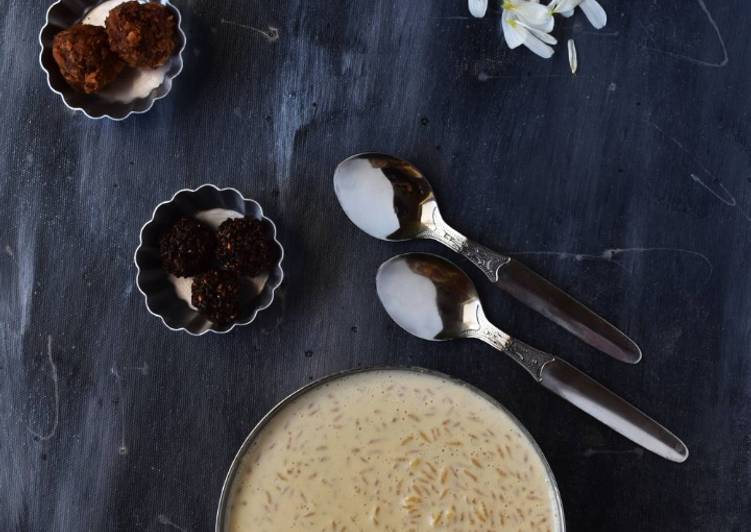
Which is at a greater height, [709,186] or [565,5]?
[565,5]

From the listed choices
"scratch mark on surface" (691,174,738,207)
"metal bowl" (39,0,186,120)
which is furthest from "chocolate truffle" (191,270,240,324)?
"scratch mark on surface" (691,174,738,207)

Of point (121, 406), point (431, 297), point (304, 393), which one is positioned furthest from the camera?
point (121, 406)

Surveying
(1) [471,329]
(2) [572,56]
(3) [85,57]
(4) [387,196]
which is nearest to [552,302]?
(1) [471,329]

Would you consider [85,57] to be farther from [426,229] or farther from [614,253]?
[614,253]

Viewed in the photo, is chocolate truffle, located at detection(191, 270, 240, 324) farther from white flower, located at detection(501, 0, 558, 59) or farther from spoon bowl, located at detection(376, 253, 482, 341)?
white flower, located at detection(501, 0, 558, 59)

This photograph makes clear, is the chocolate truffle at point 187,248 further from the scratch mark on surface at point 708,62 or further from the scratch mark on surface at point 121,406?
the scratch mark on surface at point 708,62

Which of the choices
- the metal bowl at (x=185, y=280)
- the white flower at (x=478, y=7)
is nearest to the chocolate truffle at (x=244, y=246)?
the metal bowl at (x=185, y=280)
